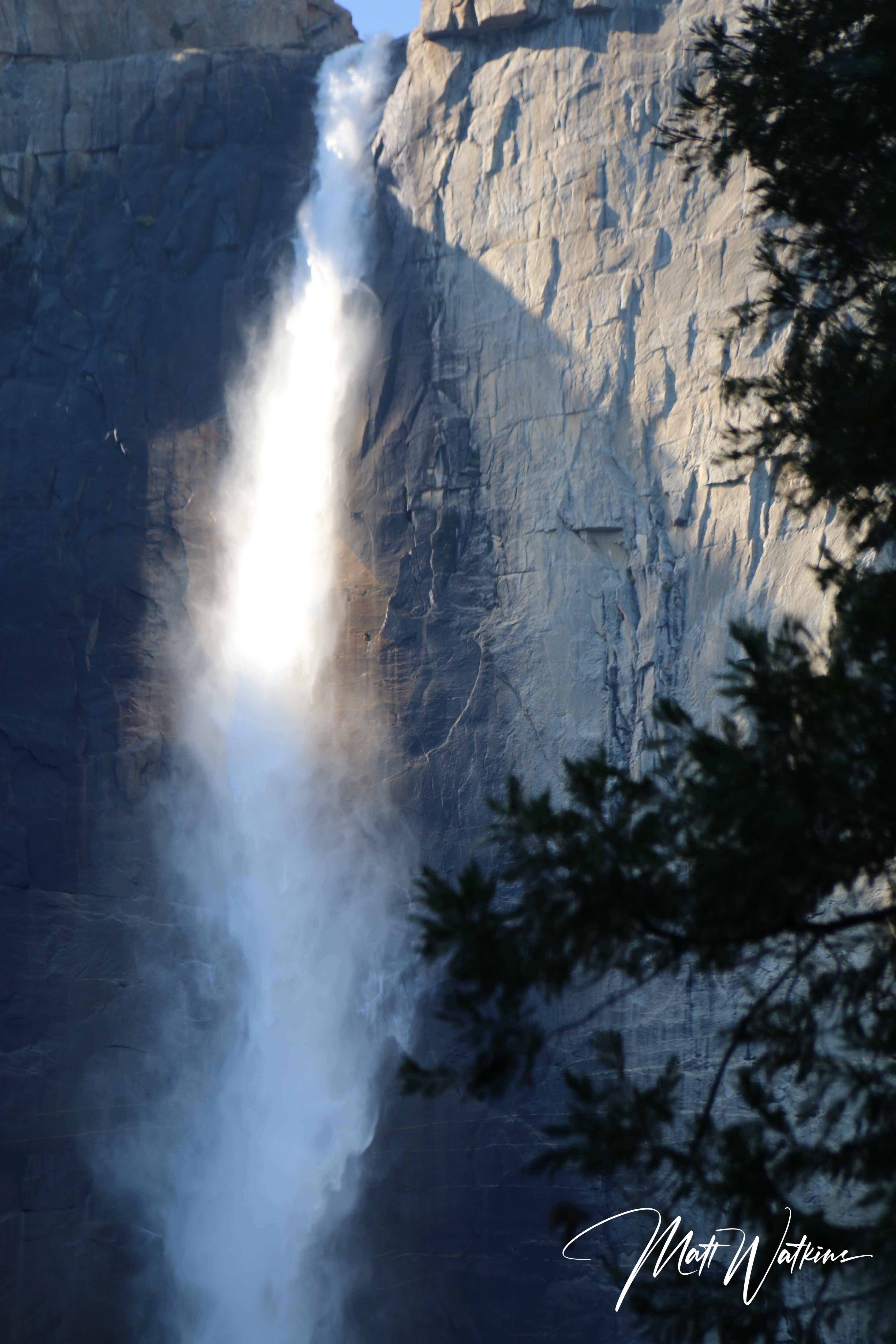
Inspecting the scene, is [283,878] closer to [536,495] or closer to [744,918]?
[536,495]

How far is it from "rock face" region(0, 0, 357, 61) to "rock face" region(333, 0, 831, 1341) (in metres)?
3.16

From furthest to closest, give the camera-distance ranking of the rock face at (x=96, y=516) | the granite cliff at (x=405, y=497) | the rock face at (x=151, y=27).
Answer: the rock face at (x=151, y=27), the rock face at (x=96, y=516), the granite cliff at (x=405, y=497)

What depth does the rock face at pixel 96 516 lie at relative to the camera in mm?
11219

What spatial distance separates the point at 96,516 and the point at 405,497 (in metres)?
3.88

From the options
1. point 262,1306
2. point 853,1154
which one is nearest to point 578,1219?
point 853,1154

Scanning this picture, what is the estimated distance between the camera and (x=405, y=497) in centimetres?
1298

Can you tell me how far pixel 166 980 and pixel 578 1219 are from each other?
32.1 ft

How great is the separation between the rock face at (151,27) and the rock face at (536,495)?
3163 mm

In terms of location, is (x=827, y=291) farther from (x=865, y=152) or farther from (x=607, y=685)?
(x=607, y=685)
